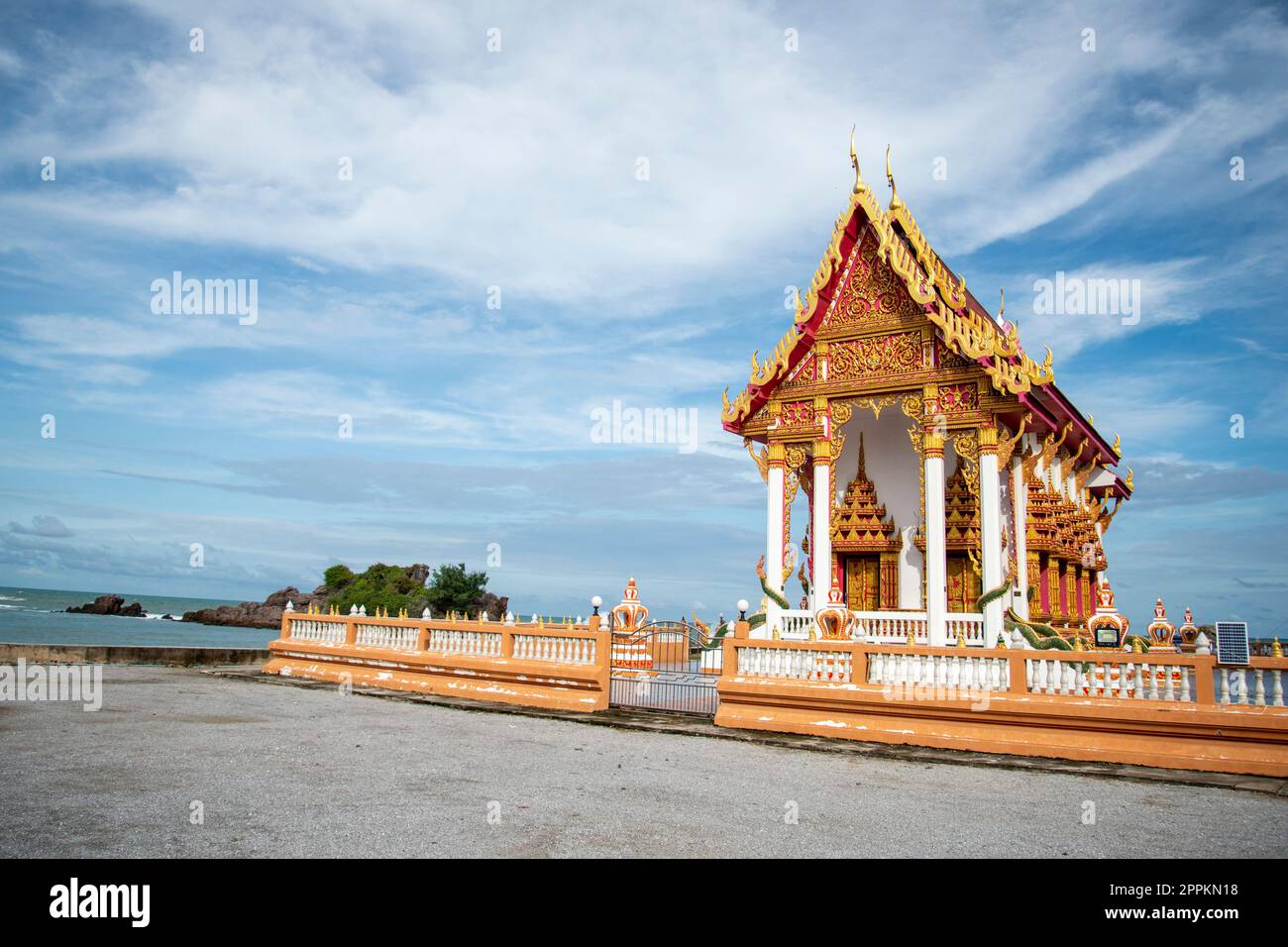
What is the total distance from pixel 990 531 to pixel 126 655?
60.4 feet

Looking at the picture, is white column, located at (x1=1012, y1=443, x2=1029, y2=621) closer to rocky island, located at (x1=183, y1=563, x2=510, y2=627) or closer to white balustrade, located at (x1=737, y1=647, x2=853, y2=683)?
white balustrade, located at (x1=737, y1=647, x2=853, y2=683)

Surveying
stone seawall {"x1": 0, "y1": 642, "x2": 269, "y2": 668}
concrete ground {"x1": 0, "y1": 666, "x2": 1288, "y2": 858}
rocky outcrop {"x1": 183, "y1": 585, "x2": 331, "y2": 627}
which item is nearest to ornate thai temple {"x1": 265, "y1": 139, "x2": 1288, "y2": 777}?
concrete ground {"x1": 0, "y1": 666, "x2": 1288, "y2": 858}

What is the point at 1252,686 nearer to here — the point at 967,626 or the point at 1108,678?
the point at 1108,678

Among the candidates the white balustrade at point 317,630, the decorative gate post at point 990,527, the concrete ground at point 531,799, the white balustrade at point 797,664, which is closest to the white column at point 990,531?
the decorative gate post at point 990,527

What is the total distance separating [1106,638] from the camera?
13578mm

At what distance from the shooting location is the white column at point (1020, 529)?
15.4 metres

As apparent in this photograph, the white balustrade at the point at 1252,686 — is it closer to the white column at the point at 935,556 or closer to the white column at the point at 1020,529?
the white column at the point at 935,556

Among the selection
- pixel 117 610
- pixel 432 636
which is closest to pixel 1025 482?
pixel 432 636

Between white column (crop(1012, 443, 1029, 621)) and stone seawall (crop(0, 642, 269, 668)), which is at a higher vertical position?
white column (crop(1012, 443, 1029, 621))

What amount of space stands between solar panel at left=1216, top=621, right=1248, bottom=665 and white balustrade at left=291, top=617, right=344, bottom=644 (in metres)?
14.9

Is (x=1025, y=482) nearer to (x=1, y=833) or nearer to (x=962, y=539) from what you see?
(x=962, y=539)

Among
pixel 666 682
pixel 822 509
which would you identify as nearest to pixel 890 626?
pixel 822 509

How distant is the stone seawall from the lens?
1786cm

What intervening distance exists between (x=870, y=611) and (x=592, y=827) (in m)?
11.5
